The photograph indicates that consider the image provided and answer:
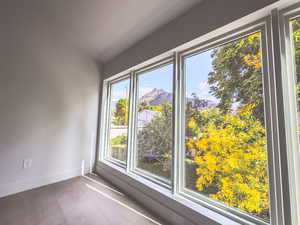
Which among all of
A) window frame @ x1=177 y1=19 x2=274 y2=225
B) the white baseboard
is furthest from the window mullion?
the white baseboard

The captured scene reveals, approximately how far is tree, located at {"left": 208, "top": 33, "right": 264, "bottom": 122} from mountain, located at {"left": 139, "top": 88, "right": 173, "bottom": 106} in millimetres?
607

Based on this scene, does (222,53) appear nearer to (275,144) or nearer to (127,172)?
(275,144)

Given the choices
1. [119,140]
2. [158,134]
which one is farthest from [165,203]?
[119,140]

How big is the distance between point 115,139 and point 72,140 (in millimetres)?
792

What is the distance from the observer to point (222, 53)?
5.01 ft

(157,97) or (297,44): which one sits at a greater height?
(297,44)

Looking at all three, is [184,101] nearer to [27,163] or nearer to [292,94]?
[292,94]

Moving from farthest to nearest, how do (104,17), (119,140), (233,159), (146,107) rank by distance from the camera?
(119,140), (146,107), (104,17), (233,159)

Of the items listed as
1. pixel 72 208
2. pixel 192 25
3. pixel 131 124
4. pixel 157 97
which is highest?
pixel 192 25

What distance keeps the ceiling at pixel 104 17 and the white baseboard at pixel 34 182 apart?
239cm

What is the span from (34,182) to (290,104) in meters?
3.34

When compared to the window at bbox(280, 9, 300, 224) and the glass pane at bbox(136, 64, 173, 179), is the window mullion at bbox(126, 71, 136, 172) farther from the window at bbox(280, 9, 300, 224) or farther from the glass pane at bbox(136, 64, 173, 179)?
the window at bbox(280, 9, 300, 224)

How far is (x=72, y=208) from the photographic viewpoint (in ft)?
5.95

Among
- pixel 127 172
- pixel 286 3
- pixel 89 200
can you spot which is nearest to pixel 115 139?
pixel 127 172
